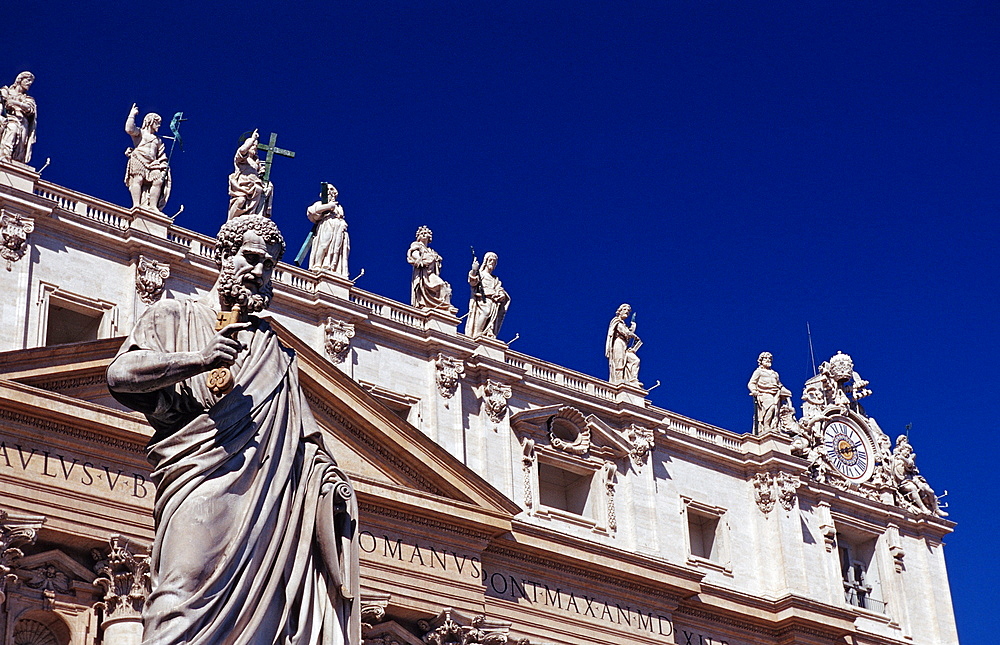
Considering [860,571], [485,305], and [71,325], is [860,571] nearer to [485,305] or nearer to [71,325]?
[485,305]

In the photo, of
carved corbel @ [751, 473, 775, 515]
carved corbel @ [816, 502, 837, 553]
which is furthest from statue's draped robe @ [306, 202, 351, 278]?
carved corbel @ [816, 502, 837, 553]

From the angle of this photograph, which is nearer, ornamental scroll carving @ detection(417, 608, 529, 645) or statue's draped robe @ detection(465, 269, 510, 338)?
ornamental scroll carving @ detection(417, 608, 529, 645)

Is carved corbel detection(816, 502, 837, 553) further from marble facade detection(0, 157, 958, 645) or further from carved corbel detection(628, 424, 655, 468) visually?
carved corbel detection(628, 424, 655, 468)

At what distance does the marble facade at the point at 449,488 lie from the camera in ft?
79.7

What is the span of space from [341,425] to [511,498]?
4.13 m

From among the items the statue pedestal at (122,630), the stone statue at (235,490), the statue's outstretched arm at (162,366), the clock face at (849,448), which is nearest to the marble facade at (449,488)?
the statue pedestal at (122,630)

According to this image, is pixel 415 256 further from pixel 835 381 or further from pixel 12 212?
pixel 835 381

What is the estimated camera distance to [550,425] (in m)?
31.8

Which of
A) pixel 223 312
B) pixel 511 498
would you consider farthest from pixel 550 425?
pixel 223 312

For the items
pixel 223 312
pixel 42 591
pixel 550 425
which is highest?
pixel 550 425

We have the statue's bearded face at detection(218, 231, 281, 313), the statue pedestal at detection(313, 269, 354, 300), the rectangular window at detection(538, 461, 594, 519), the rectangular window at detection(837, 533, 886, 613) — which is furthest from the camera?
the rectangular window at detection(837, 533, 886, 613)

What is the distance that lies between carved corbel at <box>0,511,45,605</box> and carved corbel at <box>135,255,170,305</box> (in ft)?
14.6

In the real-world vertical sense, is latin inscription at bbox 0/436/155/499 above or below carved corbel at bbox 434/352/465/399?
below

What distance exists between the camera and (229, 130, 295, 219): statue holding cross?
28438 millimetres
